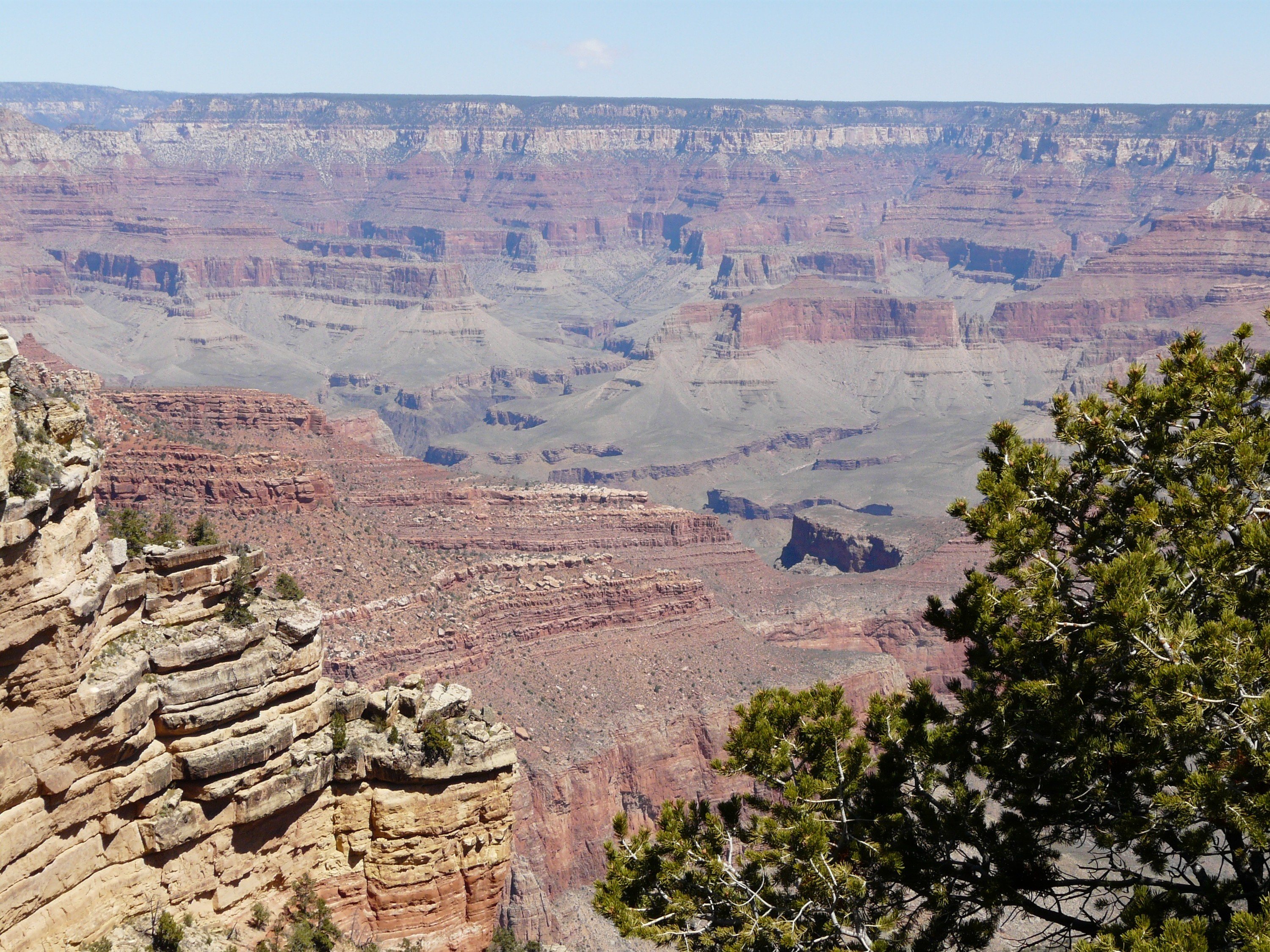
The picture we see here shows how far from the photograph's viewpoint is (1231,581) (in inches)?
792

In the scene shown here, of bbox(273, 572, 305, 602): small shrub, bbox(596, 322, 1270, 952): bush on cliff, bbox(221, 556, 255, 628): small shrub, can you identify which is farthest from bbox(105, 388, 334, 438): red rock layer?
bbox(596, 322, 1270, 952): bush on cliff

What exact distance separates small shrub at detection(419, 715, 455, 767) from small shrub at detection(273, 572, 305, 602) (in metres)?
3.61

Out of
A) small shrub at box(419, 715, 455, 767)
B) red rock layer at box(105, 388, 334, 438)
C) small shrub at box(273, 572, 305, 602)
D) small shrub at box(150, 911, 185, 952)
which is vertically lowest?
small shrub at box(150, 911, 185, 952)

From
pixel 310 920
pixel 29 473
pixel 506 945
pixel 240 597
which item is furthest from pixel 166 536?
pixel 506 945

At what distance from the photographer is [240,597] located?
83.3 ft

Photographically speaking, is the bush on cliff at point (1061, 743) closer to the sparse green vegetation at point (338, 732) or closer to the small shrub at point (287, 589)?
the sparse green vegetation at point (338, 732)

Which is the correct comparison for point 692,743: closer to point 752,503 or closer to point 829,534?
point 829,534

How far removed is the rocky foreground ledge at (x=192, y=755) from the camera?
20125 millimetres

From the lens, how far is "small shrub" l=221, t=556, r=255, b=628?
24594mm

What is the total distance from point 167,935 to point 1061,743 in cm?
1437

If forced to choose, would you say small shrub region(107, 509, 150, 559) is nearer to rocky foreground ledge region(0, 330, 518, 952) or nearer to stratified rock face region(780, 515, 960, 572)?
rocky foreground ledge region(0, 330, 518, 952)

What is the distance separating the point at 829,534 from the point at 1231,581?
102 metres

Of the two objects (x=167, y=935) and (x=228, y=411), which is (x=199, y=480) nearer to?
(x=228, y=411)

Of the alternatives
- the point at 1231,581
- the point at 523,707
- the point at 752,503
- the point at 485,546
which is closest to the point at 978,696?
the point at 1231,581
